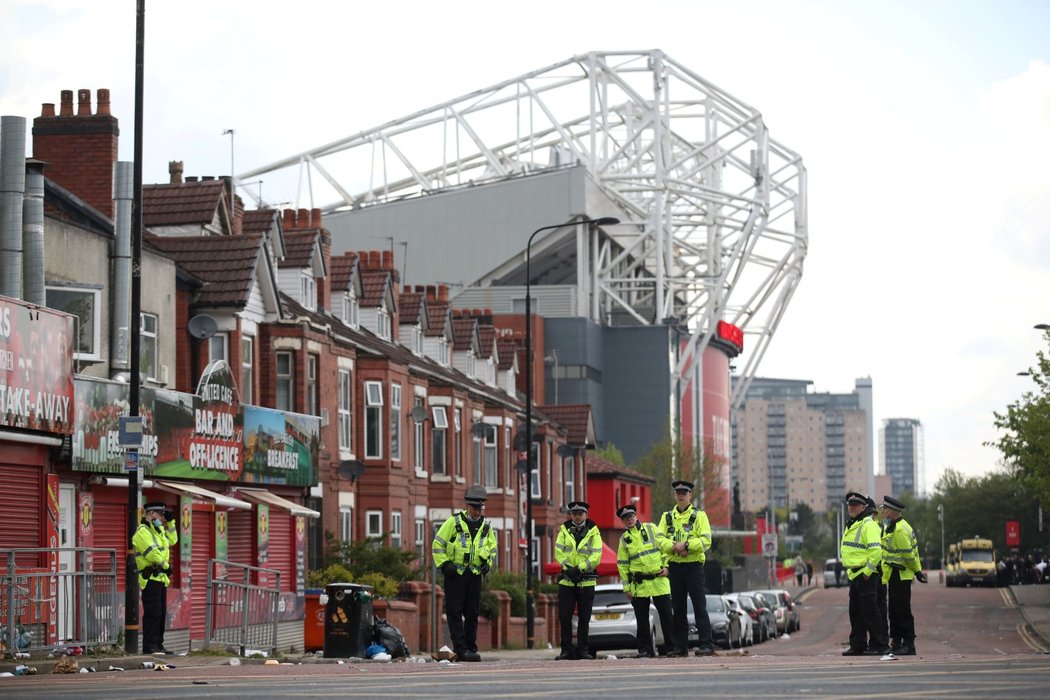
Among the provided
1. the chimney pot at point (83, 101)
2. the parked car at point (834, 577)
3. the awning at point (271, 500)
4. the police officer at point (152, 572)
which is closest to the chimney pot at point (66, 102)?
the chimney pot at point (83, 101)

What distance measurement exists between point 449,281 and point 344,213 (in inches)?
290

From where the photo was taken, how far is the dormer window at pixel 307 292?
40.1 metres

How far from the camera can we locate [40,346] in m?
24.0

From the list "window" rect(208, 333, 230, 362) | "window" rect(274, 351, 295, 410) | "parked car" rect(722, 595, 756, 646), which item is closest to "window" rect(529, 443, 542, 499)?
"parked car" rect(722, 595, 756, 646)

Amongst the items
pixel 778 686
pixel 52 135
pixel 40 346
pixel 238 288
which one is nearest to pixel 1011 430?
pixel 238 288

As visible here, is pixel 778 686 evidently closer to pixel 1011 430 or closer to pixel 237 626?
pixel 237 626

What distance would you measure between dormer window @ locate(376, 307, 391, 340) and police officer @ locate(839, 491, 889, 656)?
93.7 feet

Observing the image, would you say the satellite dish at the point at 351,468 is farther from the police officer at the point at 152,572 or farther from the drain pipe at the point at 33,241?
the police officer at the point at 152,572

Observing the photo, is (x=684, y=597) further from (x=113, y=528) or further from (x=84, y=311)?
(x=84, y=311)

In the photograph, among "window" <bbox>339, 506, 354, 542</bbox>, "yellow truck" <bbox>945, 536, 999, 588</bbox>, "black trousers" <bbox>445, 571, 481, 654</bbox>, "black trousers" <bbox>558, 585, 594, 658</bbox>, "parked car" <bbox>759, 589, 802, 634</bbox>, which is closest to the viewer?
"black trousers" <bbox>445, 571, 481, 654</bbox>

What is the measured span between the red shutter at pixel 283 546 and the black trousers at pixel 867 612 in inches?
622

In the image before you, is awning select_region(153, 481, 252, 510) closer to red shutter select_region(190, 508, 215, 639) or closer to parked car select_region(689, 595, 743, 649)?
red shutter select_region(190, 508, 215, 639)

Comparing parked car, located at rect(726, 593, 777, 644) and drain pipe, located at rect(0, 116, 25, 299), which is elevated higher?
drain pipe, located at rect(0, 116, 25, 299)

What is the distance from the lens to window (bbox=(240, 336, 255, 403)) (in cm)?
3391
